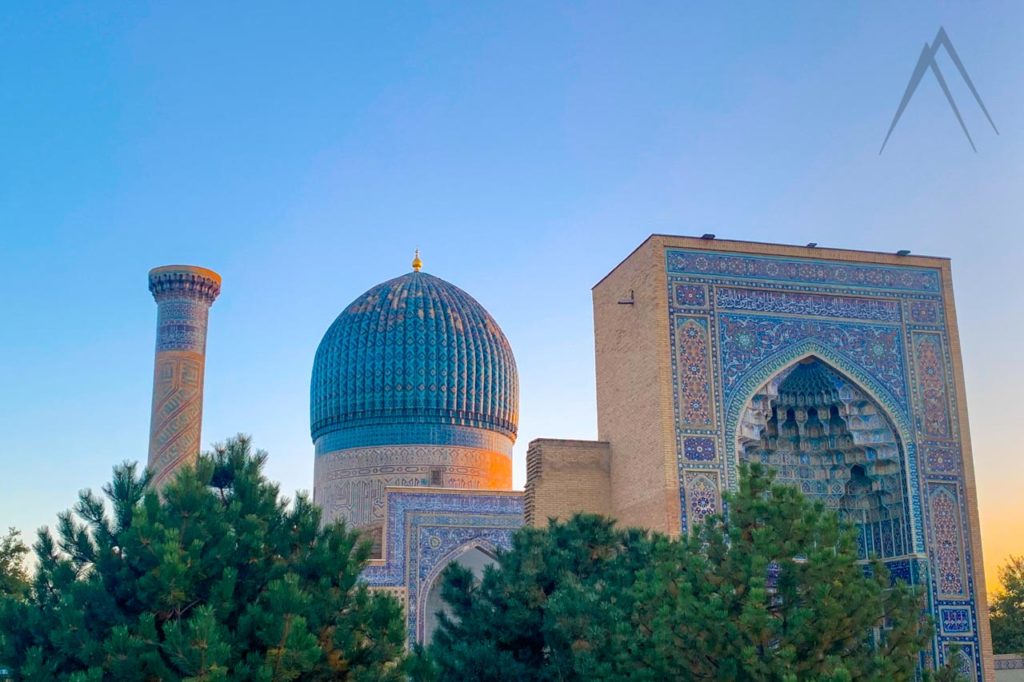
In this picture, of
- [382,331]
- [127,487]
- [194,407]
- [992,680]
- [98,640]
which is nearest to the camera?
[98,640]

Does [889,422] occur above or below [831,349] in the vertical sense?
below

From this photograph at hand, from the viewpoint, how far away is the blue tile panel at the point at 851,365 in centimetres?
1039

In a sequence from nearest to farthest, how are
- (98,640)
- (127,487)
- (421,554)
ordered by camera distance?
(98,640) < (127,487) < (421,554)

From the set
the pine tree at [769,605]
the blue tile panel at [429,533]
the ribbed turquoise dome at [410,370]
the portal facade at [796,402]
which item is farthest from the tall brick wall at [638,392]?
the ribbed turquoise dome at [410,370]

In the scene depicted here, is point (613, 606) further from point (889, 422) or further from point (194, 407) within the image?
point (194, 407)

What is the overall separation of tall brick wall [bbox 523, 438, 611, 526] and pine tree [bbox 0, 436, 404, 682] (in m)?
4.62

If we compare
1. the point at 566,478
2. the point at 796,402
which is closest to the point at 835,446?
the point at 796,402

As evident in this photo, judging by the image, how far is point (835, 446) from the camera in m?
11.4

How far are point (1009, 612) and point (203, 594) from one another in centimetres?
1455

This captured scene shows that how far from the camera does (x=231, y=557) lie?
5891 mm

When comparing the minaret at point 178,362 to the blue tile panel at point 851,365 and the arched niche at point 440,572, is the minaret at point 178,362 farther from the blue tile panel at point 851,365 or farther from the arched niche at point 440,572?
the blue tile panel at point 851,365

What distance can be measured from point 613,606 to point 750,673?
4.00 feet

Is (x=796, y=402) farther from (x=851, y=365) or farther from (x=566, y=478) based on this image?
(x=566, y=478)

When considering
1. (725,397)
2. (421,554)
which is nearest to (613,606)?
(725,397)
